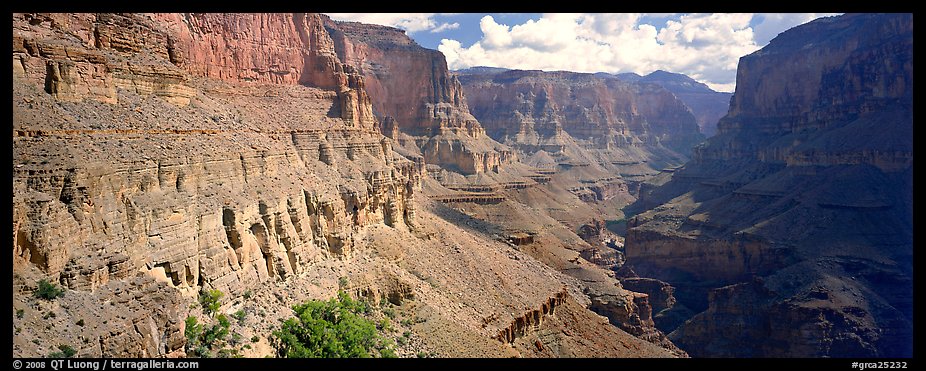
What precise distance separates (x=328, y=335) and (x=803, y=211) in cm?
8005

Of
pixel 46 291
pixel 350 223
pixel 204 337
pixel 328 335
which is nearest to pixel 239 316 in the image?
pixel 204 337

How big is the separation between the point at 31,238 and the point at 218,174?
12.5 meters

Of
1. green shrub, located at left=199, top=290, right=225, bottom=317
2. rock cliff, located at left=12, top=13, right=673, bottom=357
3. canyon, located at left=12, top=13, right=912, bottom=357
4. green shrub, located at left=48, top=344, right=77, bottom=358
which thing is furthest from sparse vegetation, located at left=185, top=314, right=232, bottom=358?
green shrub, located at left=48, top=344, right=77, bottom=358

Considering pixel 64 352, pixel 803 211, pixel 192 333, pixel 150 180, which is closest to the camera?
pixel 64 352

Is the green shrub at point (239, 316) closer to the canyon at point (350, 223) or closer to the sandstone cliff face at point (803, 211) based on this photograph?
the canyon at point (350, 223)

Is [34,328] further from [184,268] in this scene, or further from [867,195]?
[867,195]

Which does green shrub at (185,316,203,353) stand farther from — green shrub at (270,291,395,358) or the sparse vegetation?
green shrub at (270,291,395,358)

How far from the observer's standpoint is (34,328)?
21094 mm

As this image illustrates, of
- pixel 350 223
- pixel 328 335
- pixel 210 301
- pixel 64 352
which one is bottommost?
pixel 328 335

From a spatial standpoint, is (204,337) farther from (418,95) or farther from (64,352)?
(418,95)

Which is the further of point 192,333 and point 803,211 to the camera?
point 803,211

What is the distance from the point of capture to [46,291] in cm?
2211

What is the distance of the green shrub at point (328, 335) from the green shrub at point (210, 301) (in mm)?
3126

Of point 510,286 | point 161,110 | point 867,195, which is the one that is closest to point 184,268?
point 161,110
